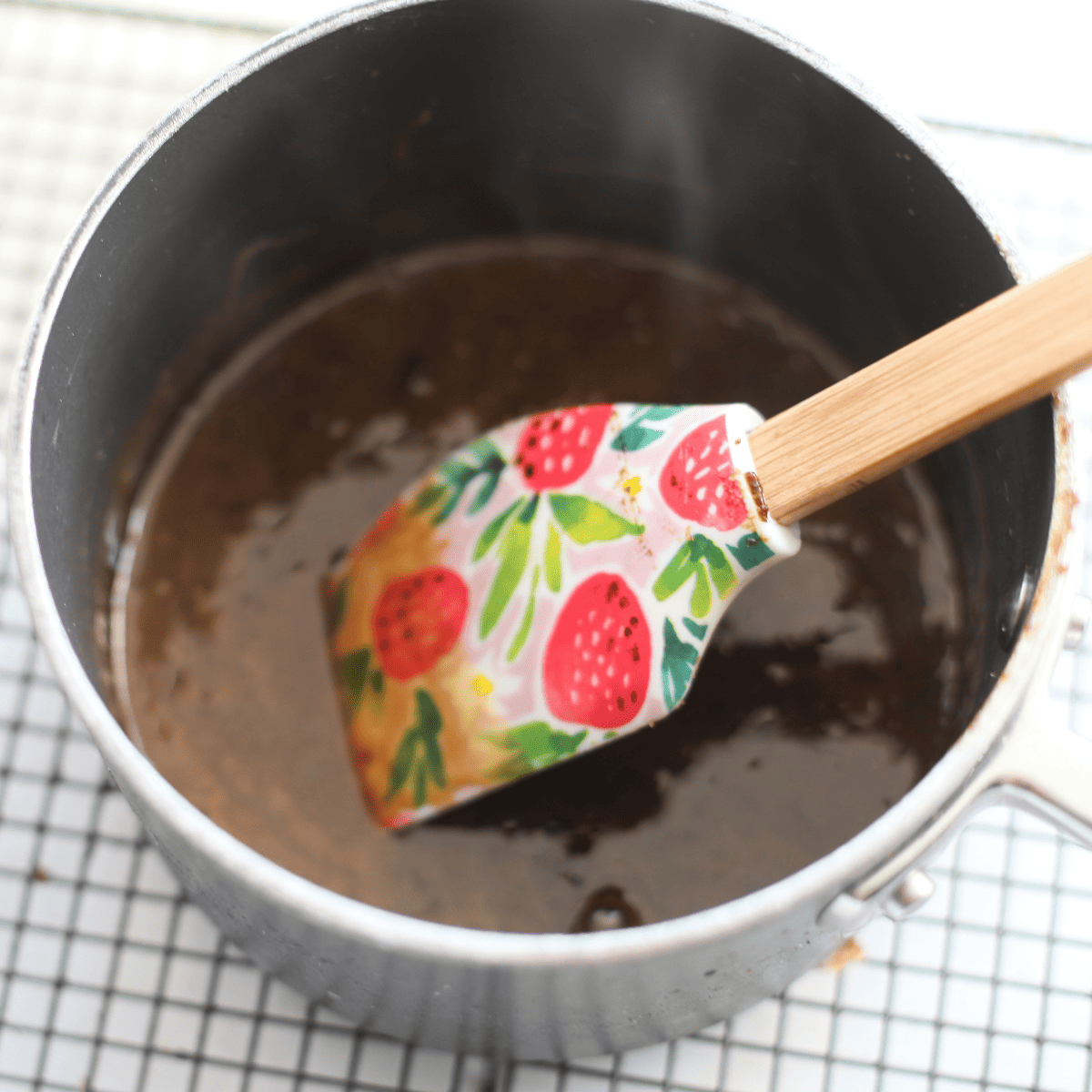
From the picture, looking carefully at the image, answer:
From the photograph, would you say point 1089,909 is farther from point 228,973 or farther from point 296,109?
point 296,109

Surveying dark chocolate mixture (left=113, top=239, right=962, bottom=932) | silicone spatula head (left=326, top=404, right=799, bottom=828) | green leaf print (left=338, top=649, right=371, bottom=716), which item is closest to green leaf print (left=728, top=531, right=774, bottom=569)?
silicone spatula head (left=326, top=404, right=799, bottom=828)

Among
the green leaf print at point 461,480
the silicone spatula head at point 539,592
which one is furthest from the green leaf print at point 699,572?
the green leaf print at point 461,480

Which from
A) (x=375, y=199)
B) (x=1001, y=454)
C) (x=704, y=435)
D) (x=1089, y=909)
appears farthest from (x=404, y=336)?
(x=1089, y=909)

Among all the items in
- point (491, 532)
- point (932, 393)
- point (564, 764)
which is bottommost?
point (564, 764)

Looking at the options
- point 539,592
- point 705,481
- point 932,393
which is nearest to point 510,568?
→ point 539,592

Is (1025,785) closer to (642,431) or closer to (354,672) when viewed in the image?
(642,431)

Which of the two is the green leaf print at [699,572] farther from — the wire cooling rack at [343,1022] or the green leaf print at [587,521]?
the wire cooling rack at [343,1022]
